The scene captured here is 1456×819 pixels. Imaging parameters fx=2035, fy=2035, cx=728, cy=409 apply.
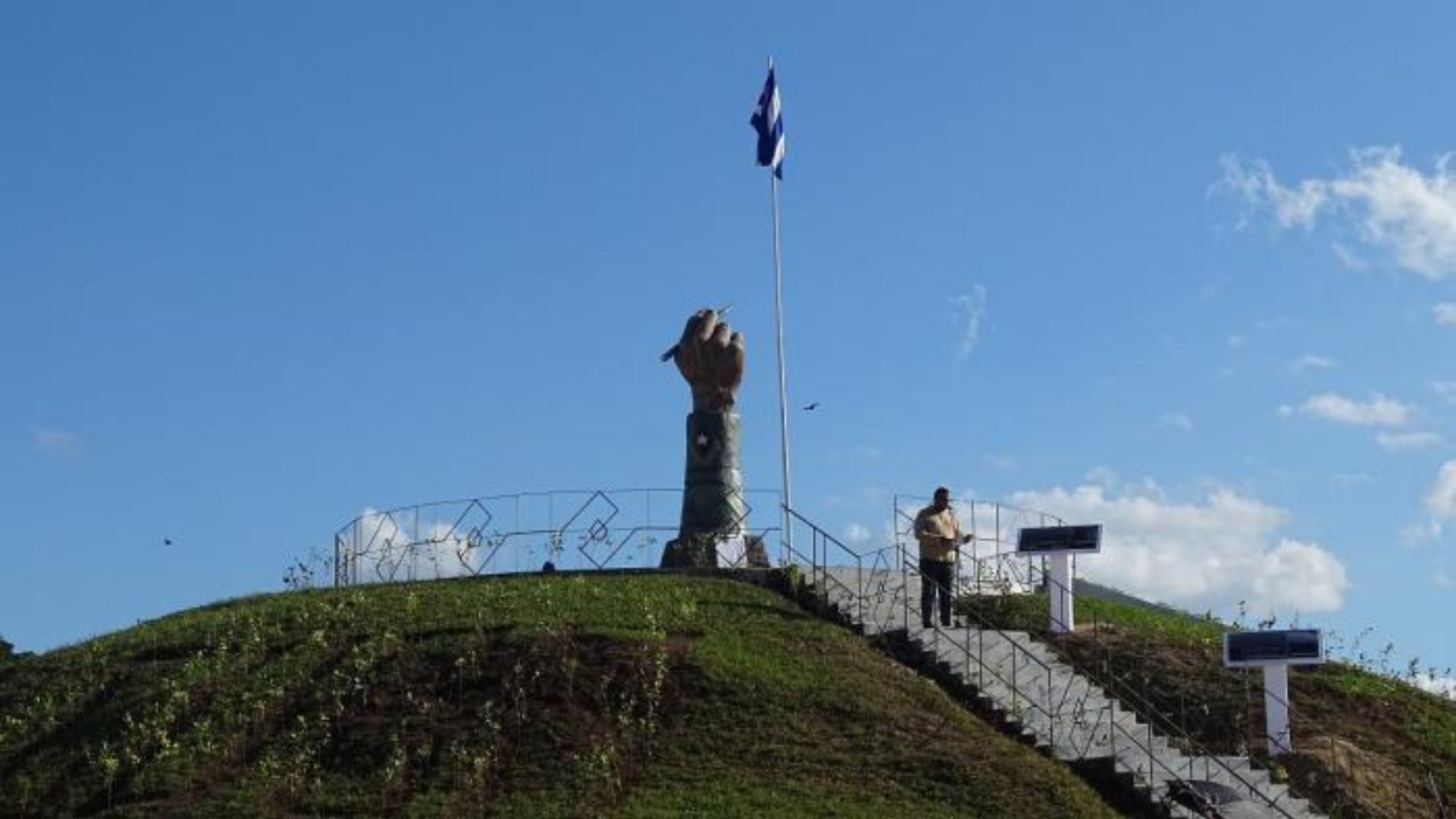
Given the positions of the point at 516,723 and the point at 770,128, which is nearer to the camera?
the point at 516,723

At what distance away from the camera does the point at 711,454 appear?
94.2ft

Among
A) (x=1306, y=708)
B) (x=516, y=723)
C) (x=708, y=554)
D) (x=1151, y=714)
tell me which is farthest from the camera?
(x=708, y=554)

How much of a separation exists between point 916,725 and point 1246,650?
4.40m

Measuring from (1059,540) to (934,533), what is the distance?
2235 mm

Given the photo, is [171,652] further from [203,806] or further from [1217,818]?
[1217,818]

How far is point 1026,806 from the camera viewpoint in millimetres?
18516

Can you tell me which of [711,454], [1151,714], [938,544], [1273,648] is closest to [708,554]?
[711,454]

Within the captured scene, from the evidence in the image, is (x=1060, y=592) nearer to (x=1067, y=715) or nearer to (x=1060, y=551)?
(x=1060, y=551)

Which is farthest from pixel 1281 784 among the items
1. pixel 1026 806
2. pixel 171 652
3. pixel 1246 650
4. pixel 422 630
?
pixel 171 652

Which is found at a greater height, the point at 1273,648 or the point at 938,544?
the point at 938,544

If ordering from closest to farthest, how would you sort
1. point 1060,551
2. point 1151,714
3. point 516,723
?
1. point 516,723
2. point 1151,714
3. point 1060,551

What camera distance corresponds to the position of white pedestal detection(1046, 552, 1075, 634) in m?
25.9

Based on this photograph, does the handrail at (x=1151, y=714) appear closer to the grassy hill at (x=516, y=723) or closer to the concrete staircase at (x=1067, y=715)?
the concrete staircase at (x=1067, y=715)

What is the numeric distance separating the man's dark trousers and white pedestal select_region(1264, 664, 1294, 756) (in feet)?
12.5
